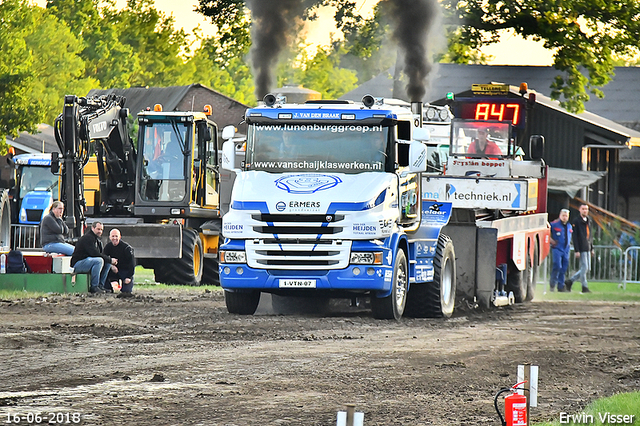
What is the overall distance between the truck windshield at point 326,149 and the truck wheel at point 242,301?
1.89 meters

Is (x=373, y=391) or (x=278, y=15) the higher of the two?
(x=278, y=15)

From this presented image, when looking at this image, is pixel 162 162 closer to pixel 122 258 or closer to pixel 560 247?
pixel 122 258

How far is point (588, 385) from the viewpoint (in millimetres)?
11531

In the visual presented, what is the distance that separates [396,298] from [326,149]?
2345mm

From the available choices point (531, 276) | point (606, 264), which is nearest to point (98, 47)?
point (606, 264)

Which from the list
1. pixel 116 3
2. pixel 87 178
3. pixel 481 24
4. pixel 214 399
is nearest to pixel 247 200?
pixel 214 399

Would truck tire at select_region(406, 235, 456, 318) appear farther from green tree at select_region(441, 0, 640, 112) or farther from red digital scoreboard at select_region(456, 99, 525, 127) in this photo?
green tree at select_region(441, 0, 640, 112)

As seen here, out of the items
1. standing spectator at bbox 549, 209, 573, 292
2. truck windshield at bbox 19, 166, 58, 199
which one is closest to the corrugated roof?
truck windshield at bbox 19, 166, 58, 199

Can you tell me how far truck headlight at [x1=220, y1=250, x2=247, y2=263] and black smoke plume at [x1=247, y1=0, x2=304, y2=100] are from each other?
13.4 m

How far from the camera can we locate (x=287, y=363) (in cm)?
1218

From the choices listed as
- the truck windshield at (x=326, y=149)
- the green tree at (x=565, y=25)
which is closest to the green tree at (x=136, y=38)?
the green tree at (x=565, y=25)

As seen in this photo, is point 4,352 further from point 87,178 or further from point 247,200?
point 87,178

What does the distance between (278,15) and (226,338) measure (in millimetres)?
19174

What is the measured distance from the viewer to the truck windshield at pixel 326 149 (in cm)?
1691
